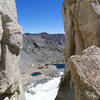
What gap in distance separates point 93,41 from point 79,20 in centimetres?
224

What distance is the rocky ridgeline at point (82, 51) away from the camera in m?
2.37

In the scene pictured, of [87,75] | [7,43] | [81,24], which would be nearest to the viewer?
[87,75]

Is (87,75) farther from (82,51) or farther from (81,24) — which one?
(81,24)

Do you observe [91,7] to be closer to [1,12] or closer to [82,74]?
[1,12]

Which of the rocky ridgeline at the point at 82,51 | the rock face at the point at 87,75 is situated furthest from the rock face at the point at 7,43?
the rock face at the point at 87,75

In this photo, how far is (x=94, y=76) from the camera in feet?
7.99

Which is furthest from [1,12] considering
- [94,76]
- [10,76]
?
[94,76]

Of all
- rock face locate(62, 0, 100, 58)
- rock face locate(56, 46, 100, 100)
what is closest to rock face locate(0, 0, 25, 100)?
rock face locate(56, 46, 100, 100)

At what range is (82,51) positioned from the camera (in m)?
4.31

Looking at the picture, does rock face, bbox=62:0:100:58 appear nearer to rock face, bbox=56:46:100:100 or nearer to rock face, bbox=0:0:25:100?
rock face, bbox=56:46:100:100

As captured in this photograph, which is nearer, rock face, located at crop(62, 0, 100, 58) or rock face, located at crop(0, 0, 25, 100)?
rock face, located at crop(0, 0, 25, 100)

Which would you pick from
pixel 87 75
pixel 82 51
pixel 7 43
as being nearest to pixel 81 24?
pixel 82 51

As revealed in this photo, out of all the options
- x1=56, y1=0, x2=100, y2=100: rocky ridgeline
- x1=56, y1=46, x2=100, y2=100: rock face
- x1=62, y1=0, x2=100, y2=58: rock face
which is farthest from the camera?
x1=62, y1=0, x2=100, y2=58: rock face

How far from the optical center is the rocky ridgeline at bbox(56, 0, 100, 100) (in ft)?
7.77
